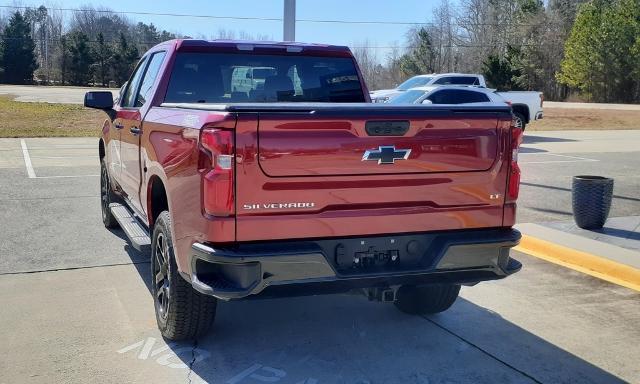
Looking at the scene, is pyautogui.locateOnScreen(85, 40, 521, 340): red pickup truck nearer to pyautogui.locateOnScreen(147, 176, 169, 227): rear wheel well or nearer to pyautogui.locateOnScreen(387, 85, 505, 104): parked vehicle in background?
pyautogui.locateOnScreen(147, 176, 169, 227): rear wheel well

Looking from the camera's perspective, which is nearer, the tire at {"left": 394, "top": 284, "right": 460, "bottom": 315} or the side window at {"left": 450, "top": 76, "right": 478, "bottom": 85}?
the tire at {"left": 394, "top": 284, "right": 460, "bottom": 315}

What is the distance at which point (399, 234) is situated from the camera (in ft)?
13.3

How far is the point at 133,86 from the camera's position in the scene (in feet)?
21.7

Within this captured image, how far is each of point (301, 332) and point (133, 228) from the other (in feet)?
6.12

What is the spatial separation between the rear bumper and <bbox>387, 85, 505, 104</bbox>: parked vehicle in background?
1352cm

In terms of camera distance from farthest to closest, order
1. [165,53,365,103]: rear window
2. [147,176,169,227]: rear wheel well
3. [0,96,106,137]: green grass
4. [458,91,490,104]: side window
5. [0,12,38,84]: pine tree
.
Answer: [0,12,38,84]: pine tree → [0,96,106,137]: green grass → [458,91,490,104]: side window → [165,53,365,103]: rear window → [147,176,169,227]: rear wheel well

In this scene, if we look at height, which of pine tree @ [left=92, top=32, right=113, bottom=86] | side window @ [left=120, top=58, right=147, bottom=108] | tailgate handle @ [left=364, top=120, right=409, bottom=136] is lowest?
tailgate handle @ [left=364, top=120, right=409, bottom=136]

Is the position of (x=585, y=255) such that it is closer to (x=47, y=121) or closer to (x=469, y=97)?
(x=469, y=97)

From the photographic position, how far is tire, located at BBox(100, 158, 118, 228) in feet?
24.9

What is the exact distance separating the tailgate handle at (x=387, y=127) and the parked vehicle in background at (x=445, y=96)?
13736 mm

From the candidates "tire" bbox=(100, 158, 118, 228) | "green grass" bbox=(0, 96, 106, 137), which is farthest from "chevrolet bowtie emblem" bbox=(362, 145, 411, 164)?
"green grass" bbox=(0, 96, 106, 137)

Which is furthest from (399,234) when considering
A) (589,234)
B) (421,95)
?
(421,95)

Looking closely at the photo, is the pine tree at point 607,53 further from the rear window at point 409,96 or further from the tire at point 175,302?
the tire at point 175,302

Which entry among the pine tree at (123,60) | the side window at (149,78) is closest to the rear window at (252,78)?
the side window at (149,78)
